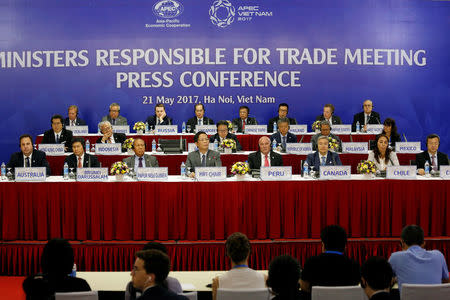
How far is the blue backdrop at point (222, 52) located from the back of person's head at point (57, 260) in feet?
25.2

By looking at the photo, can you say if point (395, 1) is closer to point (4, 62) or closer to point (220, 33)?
point (220, 33)

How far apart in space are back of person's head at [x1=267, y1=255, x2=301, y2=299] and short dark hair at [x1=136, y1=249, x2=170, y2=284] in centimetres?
57

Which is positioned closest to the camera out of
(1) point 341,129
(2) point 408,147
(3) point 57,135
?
(2) point 408,147

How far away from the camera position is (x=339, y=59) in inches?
424

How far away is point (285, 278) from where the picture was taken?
287 centimetres

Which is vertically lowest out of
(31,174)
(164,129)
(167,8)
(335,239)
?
(335,239)

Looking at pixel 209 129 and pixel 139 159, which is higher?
pixel 209 129

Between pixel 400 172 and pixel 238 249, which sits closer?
pixel 238 249

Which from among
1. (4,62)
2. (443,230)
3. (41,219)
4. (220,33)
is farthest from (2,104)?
(443,230)

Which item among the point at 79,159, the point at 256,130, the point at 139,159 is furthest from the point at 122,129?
the point at 139,159

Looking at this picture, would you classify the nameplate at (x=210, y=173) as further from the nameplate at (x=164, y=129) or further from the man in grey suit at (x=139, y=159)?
the nameplate at (x=164, y=129)

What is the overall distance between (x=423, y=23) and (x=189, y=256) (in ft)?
25.5

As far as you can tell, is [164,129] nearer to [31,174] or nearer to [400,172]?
[31,174]

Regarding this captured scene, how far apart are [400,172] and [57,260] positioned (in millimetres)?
3672
